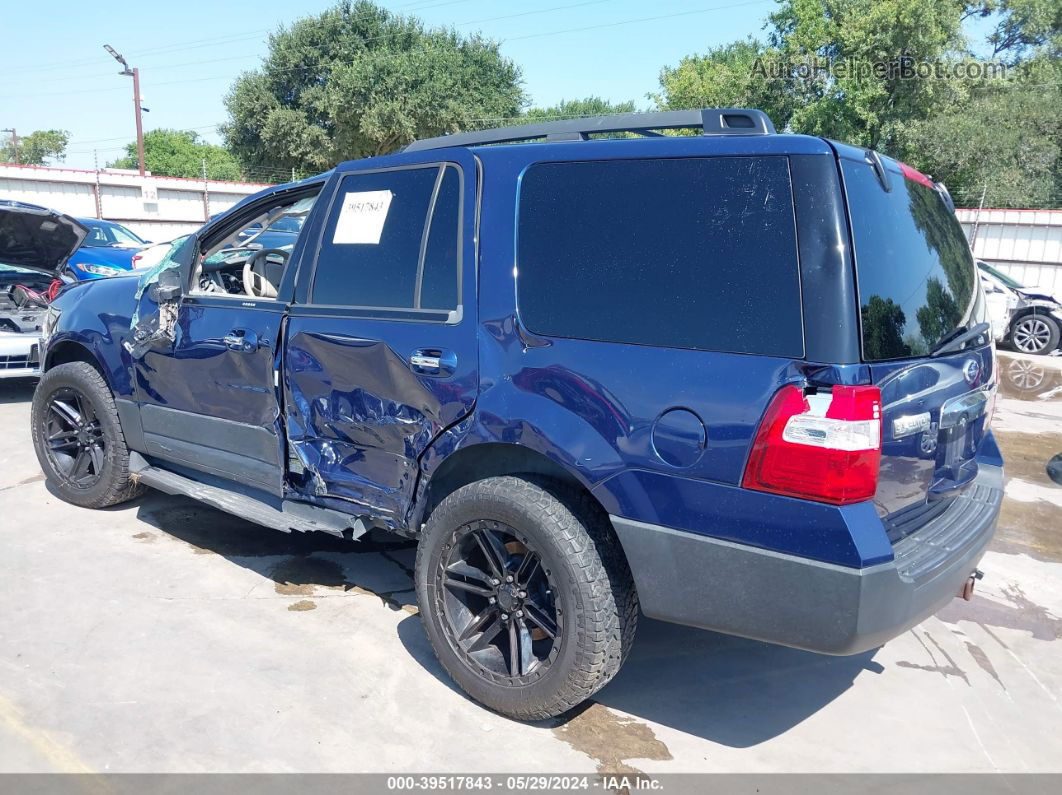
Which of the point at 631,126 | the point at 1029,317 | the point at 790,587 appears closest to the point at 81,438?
the point at 631,126

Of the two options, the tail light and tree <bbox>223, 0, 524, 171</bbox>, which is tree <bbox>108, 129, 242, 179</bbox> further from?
the tail light

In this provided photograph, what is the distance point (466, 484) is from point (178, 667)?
1.37m

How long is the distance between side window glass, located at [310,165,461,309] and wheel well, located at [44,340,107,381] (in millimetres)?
1946

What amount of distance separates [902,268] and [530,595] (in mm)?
1659

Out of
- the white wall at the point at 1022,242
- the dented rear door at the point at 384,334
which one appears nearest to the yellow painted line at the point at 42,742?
the dented rear door at the point at 384,334

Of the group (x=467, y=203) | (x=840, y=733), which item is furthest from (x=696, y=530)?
(x=467, y=203)

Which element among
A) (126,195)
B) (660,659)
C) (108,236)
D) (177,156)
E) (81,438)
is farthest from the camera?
(177,156)

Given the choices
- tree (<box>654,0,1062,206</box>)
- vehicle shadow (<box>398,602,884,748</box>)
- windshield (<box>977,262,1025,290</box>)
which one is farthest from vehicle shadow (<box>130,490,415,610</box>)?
tree (<box>654,0,1062,206</box>)

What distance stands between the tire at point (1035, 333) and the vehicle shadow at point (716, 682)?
11913mm

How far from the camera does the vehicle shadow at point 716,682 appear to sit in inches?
125

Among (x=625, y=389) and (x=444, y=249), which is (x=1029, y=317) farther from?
(x=625, y=389)

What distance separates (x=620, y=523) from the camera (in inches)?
108

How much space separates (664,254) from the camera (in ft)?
8.87

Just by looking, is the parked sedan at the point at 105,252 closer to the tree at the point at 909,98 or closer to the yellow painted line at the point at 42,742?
the yellow painted line at the point at 42,742
